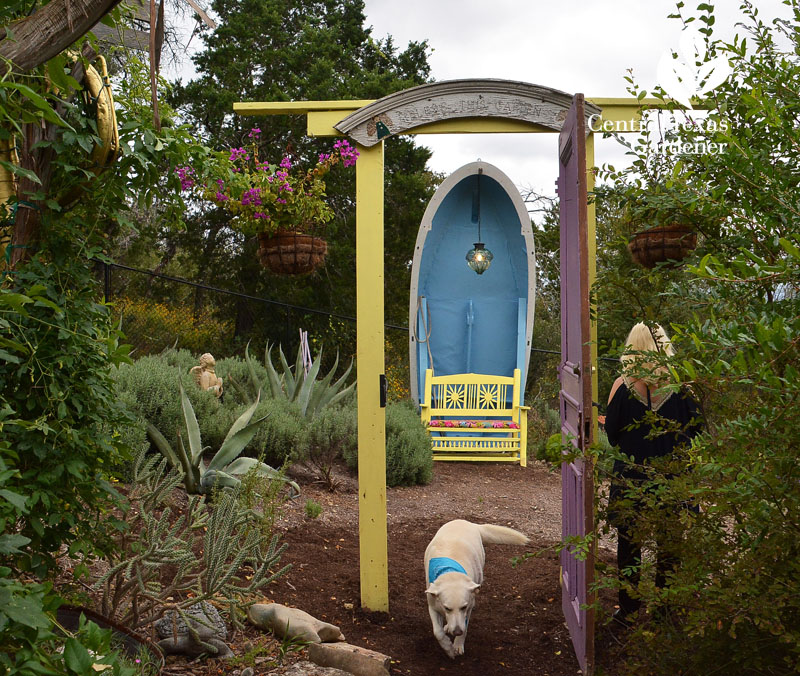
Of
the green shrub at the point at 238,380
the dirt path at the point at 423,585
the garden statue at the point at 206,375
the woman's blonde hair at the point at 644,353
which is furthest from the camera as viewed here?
the green shrub at the point at 238,380

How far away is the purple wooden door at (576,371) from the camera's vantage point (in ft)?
9.91

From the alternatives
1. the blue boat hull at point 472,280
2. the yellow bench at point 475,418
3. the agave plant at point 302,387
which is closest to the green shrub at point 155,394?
the agave plant at point 302,387

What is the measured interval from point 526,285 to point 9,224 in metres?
8.41

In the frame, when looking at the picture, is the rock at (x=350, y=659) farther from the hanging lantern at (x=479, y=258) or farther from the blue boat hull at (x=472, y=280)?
the blue boat hull at (x=472, y=280)

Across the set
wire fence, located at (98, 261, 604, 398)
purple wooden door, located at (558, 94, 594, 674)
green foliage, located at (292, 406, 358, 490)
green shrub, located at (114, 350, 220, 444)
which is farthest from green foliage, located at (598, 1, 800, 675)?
wire fence, located at (98, 261, 604, 398)

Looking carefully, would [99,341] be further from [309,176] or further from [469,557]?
[309,176]

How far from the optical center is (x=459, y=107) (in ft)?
13.3

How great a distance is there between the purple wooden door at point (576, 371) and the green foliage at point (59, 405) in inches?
64.6

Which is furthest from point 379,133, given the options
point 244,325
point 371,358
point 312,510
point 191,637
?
point 244,325

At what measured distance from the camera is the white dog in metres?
3.60

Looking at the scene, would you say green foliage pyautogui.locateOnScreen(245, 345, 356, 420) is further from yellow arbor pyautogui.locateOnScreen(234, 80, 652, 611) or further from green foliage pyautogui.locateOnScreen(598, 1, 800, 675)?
green foliage pyautogui.locateOnScreen(598, 1, 800, 675)

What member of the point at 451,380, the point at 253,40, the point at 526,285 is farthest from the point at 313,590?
the point at 253,40

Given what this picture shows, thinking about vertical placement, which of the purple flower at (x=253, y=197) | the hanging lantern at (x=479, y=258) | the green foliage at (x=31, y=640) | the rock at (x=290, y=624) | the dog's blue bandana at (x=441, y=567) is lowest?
the rock at (x=290, y=624)

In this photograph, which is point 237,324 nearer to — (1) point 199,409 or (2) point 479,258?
(2) point 479,258
